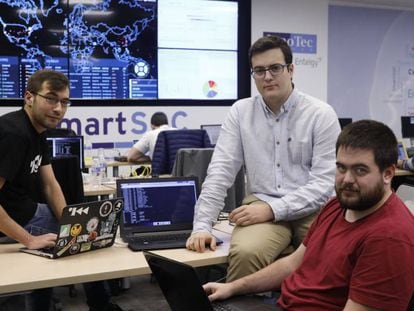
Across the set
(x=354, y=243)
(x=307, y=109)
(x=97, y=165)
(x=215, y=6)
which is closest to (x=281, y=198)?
(x=307, y=109)

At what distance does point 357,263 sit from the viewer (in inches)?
59.5

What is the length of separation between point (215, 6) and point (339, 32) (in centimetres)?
229

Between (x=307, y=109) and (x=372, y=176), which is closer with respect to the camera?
(x=372, y=176)

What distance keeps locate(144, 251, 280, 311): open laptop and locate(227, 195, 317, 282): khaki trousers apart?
203 mm

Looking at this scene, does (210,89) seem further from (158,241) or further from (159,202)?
(158,241)

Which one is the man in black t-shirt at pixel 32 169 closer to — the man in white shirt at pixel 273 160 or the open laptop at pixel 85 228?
the open laptop at pixel 85 228

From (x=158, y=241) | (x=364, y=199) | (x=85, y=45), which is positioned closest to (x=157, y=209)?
(x=158, y=241)

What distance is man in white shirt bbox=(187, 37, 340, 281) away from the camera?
7.59 ft

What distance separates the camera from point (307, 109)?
2.47 m

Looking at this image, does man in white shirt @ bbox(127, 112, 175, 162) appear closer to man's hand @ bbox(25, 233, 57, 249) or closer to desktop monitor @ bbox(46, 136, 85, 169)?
desktop monitor @ bbox(46, 136, 85, 169)

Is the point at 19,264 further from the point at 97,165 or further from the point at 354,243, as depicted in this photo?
the point at 97,165

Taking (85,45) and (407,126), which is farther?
(407,126)

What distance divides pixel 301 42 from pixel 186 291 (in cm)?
647

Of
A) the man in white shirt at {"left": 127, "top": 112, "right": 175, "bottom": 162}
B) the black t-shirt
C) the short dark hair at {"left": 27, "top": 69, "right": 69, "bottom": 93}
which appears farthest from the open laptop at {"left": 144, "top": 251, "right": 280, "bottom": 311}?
the man in white shirt at {"left": 127, "top": 112, "right": 175, "bottom": 162}
